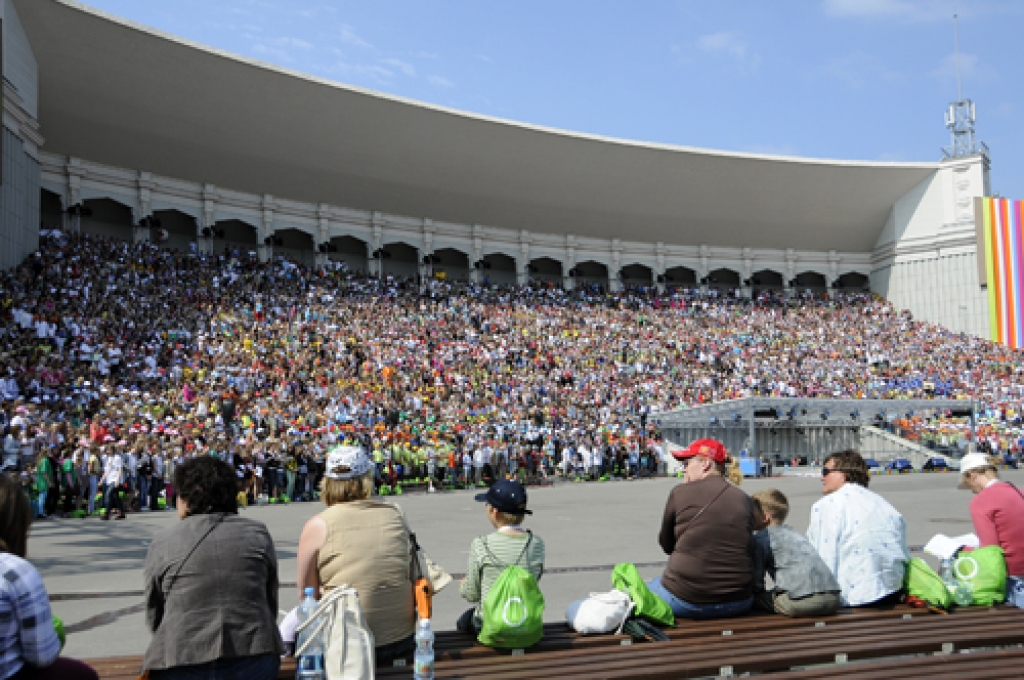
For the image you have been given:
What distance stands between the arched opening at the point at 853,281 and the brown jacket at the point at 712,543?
199ft

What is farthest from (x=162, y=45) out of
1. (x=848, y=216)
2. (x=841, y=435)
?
(x=848, y=216)

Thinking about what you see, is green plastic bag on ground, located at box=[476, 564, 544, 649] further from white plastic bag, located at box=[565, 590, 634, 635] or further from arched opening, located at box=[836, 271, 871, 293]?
arched opening, located at box=[836, 271, 871, 293]

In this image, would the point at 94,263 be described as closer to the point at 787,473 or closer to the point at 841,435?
the point at 787,473

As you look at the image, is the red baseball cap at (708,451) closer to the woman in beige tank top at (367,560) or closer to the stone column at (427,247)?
the woman in beige tank top at (367,560)

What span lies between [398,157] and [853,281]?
35.6 meters

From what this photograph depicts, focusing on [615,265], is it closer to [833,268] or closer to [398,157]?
[833,268]

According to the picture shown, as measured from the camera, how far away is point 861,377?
43.3 metres

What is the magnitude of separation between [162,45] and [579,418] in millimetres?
24226

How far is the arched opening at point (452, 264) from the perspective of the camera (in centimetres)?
5200

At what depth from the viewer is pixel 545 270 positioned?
5584 centimetres

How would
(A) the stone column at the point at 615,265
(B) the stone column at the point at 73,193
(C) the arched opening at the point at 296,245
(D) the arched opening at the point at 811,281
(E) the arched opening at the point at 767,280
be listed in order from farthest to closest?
(D) the arched opening at the point at 811,281
(E) the arched opening at the point at 767,280
(A) the stone column at the point at 615,265
(C) the arched opening at the point at 296,245
(B) the stone column at the point at 73,193

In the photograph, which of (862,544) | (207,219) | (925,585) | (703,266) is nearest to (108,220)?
(207,219)

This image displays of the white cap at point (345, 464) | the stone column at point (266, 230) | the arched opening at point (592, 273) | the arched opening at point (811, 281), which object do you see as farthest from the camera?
the arched opening at point (811, 281)

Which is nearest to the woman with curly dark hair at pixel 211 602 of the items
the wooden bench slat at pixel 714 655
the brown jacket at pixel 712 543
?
the wooden bench slat at pixel 714 655
